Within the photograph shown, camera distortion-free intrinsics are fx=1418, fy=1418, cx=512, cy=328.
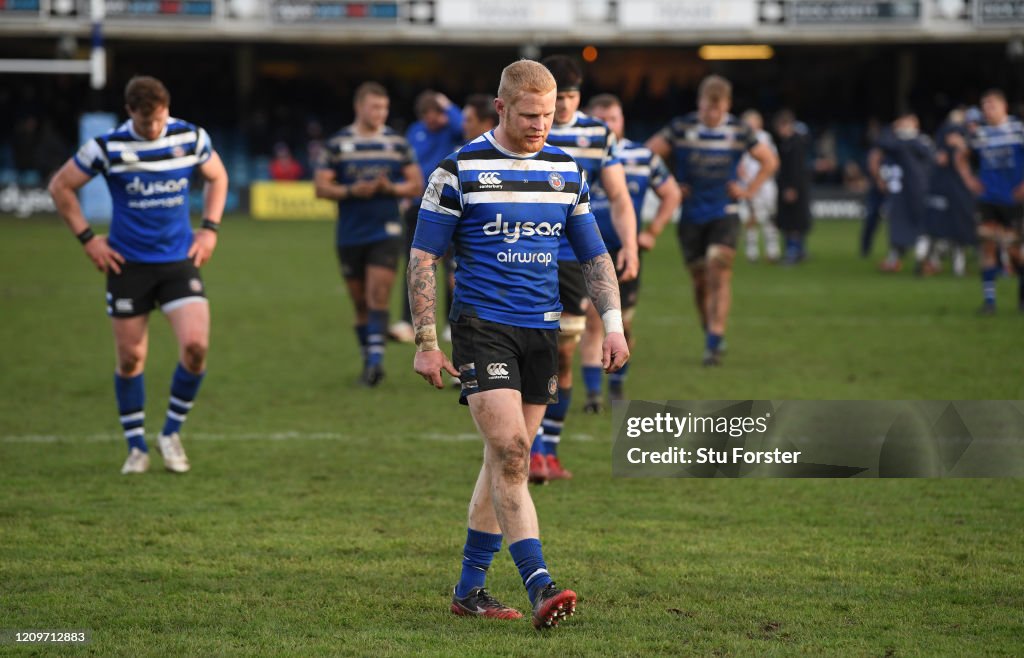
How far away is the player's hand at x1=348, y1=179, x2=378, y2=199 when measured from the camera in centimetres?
1114

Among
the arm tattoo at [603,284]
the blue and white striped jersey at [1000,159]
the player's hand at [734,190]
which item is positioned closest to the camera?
the arm tattoo at [603,284]

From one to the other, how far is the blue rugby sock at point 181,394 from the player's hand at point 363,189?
3.26 m

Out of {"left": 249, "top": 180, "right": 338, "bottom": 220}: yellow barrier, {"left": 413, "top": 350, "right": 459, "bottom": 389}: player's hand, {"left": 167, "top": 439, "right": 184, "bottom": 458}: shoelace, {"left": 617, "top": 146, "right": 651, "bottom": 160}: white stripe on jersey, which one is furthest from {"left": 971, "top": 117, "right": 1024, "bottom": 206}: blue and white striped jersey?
{"left": 249, "top": 180, "right": 338, "bottom": 220}: yellow barrier

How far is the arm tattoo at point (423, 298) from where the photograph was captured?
5.24 meters

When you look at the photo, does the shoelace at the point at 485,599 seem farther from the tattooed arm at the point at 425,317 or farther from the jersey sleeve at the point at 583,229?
the jersey sleeve at the point at 583,229

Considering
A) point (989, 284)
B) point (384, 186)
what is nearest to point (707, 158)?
point (384, 186)

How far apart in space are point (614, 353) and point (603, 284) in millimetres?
359

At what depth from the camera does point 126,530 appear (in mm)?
6824

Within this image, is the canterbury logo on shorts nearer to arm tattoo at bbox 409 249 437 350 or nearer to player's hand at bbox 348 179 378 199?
arm tattoo at bbox 409 249 437 350

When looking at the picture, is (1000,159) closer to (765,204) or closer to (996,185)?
(996,185)

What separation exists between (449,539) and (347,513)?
2.50ft

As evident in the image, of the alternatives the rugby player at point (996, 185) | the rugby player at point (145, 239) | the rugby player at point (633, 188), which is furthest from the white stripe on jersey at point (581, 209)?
the rugby player at point (996, 185)

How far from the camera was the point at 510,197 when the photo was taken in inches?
208

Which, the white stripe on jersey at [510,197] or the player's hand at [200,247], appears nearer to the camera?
the white stripe on jersey at [510,197]
